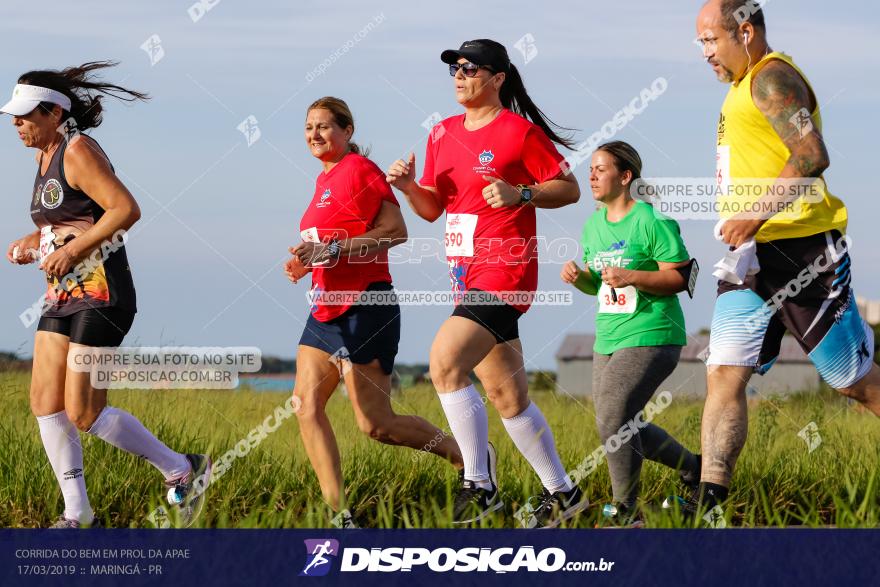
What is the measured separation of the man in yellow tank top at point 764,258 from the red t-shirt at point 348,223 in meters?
1.69

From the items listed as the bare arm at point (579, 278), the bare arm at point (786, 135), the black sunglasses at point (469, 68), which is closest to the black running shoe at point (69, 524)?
the bare arm at point (579, 278)

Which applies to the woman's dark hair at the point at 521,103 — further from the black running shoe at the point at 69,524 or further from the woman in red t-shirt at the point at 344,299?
the black running shoe at the point at 69,524

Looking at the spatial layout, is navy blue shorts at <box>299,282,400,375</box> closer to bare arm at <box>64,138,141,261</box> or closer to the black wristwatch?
the black wristwatch

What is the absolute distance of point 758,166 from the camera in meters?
5.09

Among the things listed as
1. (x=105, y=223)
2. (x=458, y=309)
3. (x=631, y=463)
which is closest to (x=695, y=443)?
(x=631, y=463)

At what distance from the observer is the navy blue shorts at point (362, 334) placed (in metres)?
5.85

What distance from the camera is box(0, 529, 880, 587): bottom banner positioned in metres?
4.61

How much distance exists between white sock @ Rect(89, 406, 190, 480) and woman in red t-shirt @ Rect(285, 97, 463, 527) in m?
0.72

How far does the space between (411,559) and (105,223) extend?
2193 millimetres

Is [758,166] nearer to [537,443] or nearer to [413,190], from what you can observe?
[413,190]

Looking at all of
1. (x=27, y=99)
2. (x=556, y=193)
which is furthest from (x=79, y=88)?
(x=556, y=193)

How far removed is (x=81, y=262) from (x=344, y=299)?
128 centimetres

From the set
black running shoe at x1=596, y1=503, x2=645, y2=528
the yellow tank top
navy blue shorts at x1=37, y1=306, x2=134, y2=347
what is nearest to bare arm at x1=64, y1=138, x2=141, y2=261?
navy blue shorts at x1=37, y1=306, x2=134, y2=347

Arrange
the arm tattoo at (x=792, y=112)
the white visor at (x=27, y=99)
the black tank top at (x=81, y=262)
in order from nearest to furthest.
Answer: the arm tattoo at (x=792, y=112) < the black tank top at (x=81, y=262) < the white visor at (x=27, y=99)
